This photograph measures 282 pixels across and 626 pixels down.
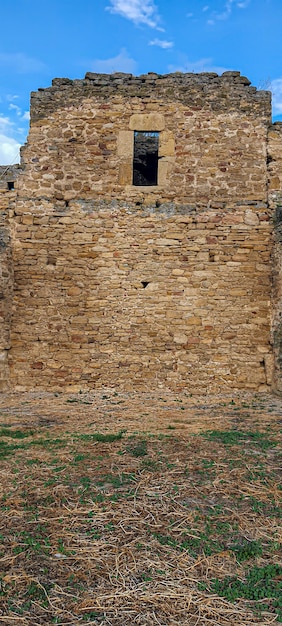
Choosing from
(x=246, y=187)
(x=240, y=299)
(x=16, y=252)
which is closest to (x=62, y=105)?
(x=16, y=252)

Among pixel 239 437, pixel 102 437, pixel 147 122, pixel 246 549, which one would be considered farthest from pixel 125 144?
pixel 246 549

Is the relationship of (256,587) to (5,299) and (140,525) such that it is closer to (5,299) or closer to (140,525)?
(140,525)

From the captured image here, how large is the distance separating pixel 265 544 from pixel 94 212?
7149 millimetres

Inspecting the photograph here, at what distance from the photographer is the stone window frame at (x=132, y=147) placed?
910cm

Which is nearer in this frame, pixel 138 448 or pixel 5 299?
pixel 138 448

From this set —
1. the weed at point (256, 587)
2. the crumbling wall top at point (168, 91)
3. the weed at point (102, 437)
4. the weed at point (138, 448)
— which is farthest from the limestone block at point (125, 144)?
the weed at point (256, 587)

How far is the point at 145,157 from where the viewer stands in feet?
33.9

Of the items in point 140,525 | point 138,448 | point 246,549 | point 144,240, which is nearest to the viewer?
point 246,549

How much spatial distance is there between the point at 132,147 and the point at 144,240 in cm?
196

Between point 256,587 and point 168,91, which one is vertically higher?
point 168,91

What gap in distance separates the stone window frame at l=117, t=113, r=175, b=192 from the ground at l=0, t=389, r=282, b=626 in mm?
5145

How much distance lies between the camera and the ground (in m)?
2.57

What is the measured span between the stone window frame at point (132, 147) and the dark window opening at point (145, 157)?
0.91ft

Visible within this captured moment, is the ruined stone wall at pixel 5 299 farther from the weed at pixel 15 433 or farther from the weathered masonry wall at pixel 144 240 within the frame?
the weed at pixel 15 433
